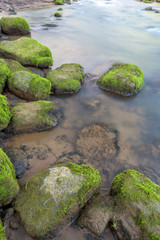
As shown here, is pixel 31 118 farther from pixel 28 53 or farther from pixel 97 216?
pixel 28 53

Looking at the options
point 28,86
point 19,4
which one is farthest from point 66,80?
point 19,4

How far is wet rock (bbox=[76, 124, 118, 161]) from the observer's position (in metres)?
4.53

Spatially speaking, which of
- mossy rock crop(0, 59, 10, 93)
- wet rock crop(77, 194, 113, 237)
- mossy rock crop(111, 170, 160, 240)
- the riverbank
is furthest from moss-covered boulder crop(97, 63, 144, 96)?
the riverbank

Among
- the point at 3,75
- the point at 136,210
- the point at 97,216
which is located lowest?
the point at 97,216

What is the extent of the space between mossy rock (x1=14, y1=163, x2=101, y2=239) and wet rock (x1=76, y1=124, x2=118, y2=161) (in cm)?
102

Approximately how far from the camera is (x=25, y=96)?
605 centimetres

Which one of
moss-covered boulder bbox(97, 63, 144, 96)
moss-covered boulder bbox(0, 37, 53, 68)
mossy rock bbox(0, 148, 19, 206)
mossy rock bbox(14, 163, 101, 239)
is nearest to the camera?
mossy rock bbox(14, 163, 101, 239)

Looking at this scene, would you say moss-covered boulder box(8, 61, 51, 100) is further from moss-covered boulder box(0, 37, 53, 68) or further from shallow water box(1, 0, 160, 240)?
moss-covered boulder box(0, 37, 53, 68)

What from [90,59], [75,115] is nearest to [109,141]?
[75,115]

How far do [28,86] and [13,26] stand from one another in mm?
8250

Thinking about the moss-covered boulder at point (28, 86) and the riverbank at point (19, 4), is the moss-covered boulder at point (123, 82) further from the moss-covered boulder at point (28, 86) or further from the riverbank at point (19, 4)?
the riverbank at point (19, 4)

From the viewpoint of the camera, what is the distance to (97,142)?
482 cm

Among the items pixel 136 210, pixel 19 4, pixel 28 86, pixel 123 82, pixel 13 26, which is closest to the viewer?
pixel 136 210

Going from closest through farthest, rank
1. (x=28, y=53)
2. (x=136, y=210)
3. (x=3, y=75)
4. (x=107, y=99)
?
(x=136, y=210) < (x=3, y=75) < (x=107, y=99) < (x=28, y=53)
